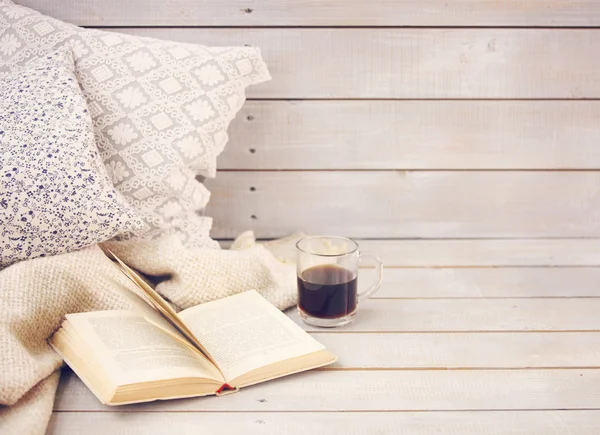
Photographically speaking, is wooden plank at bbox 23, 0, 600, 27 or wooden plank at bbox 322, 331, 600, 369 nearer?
wooden plank at bbox 322, 331, 600, 369

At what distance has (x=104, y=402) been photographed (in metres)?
0.71

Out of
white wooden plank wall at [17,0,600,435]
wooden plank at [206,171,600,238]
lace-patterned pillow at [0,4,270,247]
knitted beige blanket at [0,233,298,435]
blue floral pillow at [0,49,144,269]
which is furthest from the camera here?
wooden plank at [206,171,600,238]

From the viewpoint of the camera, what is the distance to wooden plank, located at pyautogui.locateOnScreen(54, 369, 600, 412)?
75 cm

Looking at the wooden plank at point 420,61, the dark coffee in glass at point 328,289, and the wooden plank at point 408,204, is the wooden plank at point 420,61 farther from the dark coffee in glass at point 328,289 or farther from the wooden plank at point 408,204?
the dark coffee in glass at point 328,289

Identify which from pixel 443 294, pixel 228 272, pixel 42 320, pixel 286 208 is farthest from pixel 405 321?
pixel 42 320

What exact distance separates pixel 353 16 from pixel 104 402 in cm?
77

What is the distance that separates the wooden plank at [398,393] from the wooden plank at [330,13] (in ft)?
2.08

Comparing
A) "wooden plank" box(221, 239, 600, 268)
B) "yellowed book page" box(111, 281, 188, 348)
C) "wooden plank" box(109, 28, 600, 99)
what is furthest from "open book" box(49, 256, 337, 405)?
"wooden plank" box(109, 28, 600, 99)

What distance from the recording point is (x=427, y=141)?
47.9 inches

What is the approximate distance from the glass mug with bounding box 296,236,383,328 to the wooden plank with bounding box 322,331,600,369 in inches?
Answer: 1.1

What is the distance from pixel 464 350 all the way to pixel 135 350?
1.39ft

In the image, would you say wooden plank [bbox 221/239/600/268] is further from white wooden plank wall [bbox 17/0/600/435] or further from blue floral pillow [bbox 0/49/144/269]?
blue floral pillow [bbox 0/49/144/269]

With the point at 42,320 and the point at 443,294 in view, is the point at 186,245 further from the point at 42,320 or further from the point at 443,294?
the point at 443,294

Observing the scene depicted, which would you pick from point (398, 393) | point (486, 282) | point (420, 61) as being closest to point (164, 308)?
point (398, 393)
